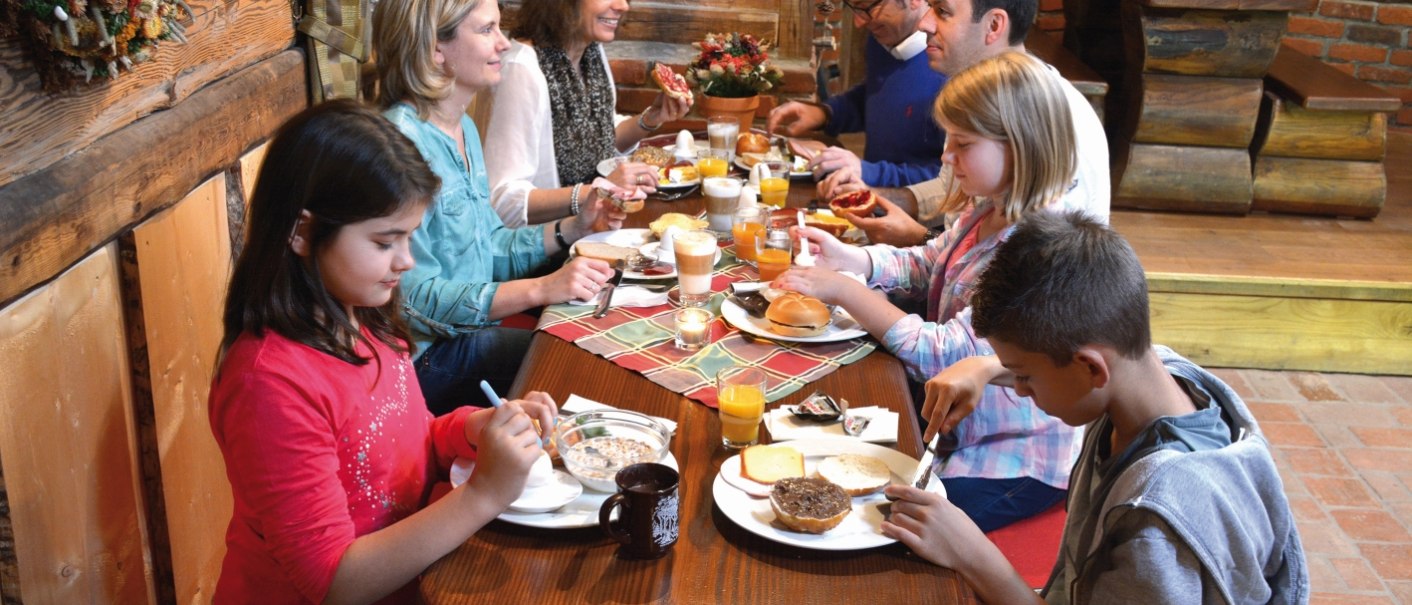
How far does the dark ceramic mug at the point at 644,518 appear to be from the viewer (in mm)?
1473

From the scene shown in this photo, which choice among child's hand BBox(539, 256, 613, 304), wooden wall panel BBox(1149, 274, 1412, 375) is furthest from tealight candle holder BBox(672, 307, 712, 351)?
wooden wall panel BBox(1149, 274, 1412, 375)

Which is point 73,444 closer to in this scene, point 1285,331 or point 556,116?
point 556,116

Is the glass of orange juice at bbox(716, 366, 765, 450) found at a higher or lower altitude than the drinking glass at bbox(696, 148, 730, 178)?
higher

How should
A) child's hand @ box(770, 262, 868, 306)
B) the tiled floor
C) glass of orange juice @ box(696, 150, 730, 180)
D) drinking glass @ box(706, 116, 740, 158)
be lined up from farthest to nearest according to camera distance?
drinking glass @ box(706, 116, 740, 158) < glass of orange juice @ box(696, 150, 730, 180) < the tiled floor < child's hand @ box(770, 262, 868, 306)

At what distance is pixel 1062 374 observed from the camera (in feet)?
5.41

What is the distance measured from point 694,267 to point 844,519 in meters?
0.88

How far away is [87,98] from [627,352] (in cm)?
103

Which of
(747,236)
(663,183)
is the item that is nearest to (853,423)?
→ (747,236)

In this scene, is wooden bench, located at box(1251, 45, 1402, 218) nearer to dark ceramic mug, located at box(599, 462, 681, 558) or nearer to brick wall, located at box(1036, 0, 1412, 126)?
brick wall, located at box(1036, 0, 1412, 126)

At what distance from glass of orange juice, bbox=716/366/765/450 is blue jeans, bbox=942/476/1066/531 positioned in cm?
54

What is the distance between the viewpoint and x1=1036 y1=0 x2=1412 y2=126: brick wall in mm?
6484

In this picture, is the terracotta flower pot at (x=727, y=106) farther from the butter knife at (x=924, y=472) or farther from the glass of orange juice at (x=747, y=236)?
the butter knife at (x=924, y=472)

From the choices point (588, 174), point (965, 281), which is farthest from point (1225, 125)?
point (965, 281)

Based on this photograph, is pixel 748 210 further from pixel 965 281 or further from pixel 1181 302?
pixel 1181 302
